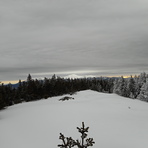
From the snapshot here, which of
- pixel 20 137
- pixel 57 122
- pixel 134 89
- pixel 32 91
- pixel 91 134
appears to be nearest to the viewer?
pixel 91 134

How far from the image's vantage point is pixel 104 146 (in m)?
6.18

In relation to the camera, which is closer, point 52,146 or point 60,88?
point 52,146

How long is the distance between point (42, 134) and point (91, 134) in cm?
314

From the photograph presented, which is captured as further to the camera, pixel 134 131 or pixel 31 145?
pixel 134 131

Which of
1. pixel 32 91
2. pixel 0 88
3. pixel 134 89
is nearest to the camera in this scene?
pixel 0 88

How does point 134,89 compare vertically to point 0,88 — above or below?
below

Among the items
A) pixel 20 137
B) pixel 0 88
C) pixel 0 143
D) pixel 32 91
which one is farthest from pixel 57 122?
pixel 32 91

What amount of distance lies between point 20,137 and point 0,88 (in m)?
31.3

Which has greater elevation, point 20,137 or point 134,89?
point 20,137

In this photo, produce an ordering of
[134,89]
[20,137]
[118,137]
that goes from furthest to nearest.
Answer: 1. [134,89]
2. [20,137]
3. [118,137]

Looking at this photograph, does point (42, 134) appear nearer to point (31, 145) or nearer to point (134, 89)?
point (31, 145)

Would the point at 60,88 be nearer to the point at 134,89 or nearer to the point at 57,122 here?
the point at 134,89

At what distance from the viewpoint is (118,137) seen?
22.5 ft

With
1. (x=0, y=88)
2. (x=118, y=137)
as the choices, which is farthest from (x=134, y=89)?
(x=118, y=137)
